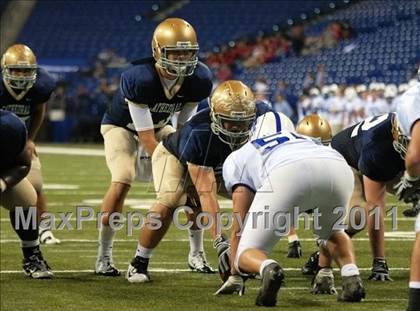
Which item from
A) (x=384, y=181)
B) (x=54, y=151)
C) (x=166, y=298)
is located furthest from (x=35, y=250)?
(x=54, y=151)

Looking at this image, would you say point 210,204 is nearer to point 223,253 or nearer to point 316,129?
point 223,253

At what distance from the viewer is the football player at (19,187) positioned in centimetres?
407

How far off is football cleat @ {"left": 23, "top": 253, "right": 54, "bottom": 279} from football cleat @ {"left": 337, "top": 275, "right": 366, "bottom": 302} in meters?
1.80

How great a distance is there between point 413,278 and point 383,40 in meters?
18.8

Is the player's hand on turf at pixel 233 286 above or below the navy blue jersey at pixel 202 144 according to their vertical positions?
below

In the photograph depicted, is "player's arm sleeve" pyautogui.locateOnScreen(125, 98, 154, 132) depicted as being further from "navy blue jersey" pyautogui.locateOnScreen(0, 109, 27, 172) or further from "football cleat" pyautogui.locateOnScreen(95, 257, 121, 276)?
"navy blue jersey" pyautogui.locateOnScreen(0, 109, 27, 172)

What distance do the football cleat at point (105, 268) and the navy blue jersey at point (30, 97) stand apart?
49.1 inches

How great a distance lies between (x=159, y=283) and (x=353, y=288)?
4.13ft

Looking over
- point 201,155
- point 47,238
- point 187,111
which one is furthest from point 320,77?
point 201,155

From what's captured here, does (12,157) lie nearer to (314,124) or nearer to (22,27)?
(314,124)

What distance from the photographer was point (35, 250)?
591cm

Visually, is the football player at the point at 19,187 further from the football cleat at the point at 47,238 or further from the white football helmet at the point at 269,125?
the football cleat at the point at 47,238

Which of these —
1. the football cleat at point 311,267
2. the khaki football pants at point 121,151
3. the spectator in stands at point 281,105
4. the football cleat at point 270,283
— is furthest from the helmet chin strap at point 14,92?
the spectator in stands at point 281,105

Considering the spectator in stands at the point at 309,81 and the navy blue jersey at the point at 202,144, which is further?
the spectator in stands at the point at 309,81
